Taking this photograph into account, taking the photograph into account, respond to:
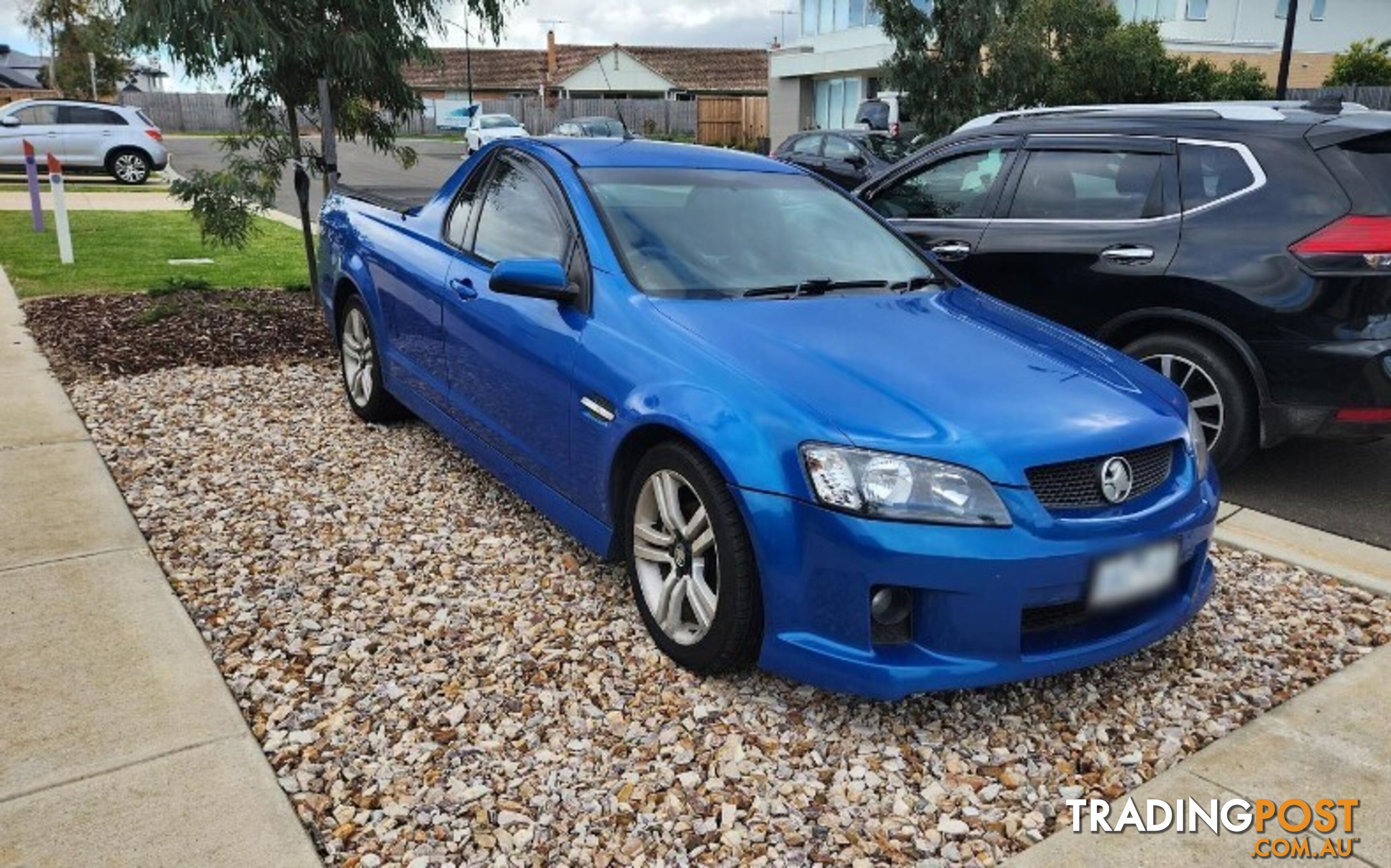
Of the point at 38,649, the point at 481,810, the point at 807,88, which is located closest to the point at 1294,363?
the point at 481,810

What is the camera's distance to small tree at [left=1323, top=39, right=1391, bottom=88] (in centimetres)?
2345

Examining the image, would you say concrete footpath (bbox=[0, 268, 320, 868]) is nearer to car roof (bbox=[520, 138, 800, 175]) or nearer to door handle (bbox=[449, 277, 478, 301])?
door handle (bbox=[449, 277, 478, 301])

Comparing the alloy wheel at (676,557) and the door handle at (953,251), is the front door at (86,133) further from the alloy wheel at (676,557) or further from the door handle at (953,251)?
the alloy wheel at (676,557)

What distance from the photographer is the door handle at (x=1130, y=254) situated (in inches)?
205

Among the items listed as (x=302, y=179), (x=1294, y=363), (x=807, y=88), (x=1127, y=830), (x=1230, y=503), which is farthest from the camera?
(x=807, y=88)

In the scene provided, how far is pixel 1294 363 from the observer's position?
4.78 m

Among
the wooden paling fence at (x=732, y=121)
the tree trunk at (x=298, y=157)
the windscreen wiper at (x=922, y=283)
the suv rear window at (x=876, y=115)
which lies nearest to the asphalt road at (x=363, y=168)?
the suv rear window at (x=876, y=115)

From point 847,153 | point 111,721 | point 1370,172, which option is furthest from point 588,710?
point 847,153

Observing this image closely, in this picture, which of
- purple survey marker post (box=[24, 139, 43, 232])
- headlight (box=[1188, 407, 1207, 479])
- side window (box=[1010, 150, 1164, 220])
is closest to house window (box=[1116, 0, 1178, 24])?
purple survey marker post (box=[24, 139, 43, 232])

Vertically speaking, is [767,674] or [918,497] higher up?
[918,497]

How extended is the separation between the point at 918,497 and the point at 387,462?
3.24 meters

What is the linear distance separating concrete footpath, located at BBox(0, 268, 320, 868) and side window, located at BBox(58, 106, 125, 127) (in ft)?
65.7

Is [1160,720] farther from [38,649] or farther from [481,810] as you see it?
[38,649]

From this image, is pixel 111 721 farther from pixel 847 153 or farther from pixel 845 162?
pixel 847 153
